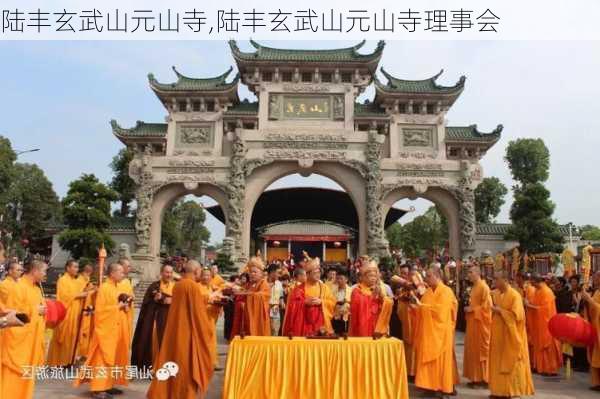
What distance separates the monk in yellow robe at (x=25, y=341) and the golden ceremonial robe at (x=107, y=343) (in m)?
0.79

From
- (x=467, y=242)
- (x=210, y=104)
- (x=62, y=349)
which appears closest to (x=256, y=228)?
(x=210, y=104)

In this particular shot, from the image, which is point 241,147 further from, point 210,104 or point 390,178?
point 390,178

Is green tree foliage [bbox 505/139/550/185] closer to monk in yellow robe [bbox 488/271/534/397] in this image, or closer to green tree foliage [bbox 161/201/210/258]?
monk in yellow robe [bbox 488/271/534/397]

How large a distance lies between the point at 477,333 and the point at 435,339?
134 cm

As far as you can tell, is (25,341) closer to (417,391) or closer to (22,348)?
(22,348)

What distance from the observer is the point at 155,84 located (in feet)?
71.4

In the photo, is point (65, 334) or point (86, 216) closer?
point (65, 334)

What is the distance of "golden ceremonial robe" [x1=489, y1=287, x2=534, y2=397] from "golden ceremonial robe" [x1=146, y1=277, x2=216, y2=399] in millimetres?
3519

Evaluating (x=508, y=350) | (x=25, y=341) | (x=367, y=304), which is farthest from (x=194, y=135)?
(x=508, y=350)

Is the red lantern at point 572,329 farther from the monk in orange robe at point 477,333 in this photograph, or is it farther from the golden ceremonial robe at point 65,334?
the golden ceremonial robe at point 65,334

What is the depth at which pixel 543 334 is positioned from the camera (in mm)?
7727

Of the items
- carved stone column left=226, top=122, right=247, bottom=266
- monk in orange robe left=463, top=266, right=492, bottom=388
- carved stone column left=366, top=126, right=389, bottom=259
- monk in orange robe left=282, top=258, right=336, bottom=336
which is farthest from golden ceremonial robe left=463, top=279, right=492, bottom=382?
carved stone column left=226, top=122, right=247, bottom=266

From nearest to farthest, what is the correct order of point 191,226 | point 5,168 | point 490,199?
point 5,168 → point 490,199 → point 191,226

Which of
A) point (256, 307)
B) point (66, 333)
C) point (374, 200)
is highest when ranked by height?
point (374, 200)
